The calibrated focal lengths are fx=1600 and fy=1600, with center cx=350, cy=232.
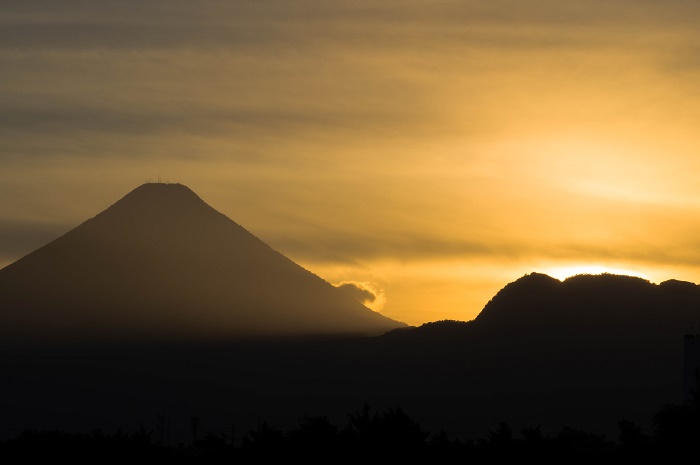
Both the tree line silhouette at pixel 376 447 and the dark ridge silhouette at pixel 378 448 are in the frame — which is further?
the tree line silhouette at pixel 376 447

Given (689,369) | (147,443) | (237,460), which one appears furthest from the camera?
(689,369)

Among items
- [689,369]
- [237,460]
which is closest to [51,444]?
[237,460]

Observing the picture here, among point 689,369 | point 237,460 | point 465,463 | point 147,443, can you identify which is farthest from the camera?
point 689,369

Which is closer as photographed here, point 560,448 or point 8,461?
point 560,448

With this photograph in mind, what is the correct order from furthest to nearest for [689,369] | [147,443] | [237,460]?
[689,369] < [147,443] < [237,460]

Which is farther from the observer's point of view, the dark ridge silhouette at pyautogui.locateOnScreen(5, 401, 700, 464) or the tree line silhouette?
the tree line silhouette

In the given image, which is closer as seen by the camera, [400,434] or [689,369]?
[400,434]

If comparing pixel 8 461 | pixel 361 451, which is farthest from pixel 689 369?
pixel 8 461

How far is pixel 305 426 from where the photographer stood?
74438 mm

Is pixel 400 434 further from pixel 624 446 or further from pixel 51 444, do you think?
pixel 51 444

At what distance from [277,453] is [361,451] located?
398 cm

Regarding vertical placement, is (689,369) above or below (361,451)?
above

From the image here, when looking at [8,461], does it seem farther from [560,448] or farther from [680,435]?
[680,435]

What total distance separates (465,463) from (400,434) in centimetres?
353
